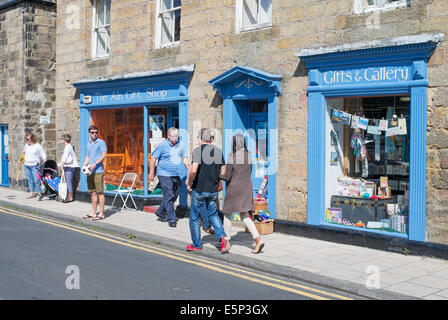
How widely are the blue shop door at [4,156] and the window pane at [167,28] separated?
823 cm

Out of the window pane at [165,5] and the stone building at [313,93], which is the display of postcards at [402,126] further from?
the window pane at [165,5]

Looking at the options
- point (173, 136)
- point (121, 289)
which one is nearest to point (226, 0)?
point (173, 136)

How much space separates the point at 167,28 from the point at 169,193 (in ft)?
14.3

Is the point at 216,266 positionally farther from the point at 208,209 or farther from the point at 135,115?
the point at 135,115

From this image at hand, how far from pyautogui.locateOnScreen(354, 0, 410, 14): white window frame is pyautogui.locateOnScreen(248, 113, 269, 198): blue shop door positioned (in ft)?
9.59

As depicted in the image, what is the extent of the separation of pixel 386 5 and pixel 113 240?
19.8 ft

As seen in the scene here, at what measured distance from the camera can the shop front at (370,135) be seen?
8.03 metres

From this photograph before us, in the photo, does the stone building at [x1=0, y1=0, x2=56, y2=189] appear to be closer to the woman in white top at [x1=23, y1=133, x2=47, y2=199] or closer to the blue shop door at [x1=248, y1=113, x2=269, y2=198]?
the woman in white top at [x1=23, y1=133, x2=47, y2=199]

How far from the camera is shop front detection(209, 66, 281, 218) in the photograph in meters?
10.1

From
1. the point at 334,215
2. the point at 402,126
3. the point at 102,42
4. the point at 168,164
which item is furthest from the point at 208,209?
the point at 102,42

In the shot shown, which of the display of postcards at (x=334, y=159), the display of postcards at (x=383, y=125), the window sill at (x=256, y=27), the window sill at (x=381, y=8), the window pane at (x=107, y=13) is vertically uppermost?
the window pane at (x=107, y=13)

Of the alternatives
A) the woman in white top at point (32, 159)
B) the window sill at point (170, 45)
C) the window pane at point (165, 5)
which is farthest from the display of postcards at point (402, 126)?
A: the woman in white top at point (32, 159)

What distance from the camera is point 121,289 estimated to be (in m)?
5.93

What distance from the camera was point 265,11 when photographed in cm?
1062
